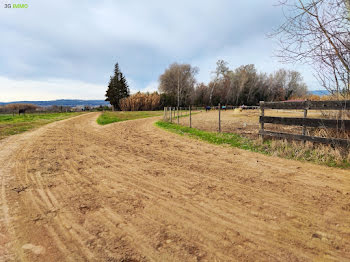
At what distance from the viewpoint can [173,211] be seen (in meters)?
2.76

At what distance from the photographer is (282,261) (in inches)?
75.0

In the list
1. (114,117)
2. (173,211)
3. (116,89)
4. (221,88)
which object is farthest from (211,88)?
(173,211)

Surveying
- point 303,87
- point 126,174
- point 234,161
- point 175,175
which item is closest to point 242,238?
point 175,175

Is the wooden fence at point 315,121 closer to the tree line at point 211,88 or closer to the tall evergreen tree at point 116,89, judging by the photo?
the tree line at point 211,88

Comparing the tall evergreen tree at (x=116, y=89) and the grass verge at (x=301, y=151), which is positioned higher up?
the tall evergreen tree at (x=116, y=89)

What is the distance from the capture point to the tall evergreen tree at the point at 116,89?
51812 mm

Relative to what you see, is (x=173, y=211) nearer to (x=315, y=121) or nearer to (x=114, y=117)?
(x=315, y=121)

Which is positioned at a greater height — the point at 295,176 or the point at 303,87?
the point at 303,87

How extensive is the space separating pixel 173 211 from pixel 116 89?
53.2 metres

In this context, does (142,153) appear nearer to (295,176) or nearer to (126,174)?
(126,174)

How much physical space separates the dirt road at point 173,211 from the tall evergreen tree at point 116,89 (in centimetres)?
4947

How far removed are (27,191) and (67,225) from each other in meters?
1.50

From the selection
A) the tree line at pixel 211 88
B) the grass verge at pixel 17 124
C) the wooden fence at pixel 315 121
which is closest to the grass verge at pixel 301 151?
the wooden fence at pixel 315 121

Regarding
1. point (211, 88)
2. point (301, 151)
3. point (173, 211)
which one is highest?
point (211, 88)
